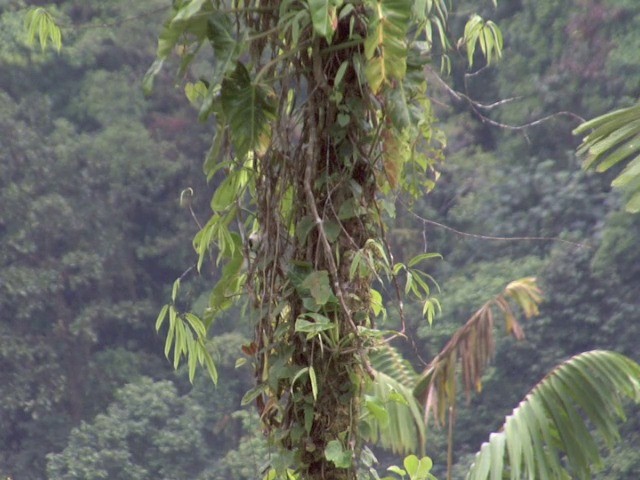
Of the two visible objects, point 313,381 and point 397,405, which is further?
point 397,405

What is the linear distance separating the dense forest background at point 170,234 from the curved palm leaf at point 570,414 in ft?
21.4

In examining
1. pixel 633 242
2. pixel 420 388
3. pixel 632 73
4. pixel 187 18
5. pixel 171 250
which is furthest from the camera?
pixel 171 250

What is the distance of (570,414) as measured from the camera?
4.46 feet

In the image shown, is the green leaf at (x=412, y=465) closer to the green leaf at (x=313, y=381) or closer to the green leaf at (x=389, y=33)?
the green leaf at (x=313, y=381)

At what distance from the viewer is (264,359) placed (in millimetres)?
1212

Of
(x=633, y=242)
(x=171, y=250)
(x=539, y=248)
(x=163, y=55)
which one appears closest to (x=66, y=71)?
(x=171, y=250)

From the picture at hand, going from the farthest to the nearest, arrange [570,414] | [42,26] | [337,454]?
[42,26], [570,414], [337,454]

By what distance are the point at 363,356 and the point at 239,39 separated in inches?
14.2

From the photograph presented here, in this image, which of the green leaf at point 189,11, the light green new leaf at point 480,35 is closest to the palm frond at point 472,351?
the green leaf at point 189,11

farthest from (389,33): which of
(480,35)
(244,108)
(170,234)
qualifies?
(170,234)

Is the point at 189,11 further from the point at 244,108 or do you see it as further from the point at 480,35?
the point at 480,35

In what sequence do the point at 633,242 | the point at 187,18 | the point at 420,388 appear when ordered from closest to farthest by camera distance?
the point at 187,18 → the point at 420,388 → the point at 633,242

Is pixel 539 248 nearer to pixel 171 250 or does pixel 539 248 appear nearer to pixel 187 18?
pixel 171 250

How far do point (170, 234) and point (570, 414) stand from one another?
362 inches
